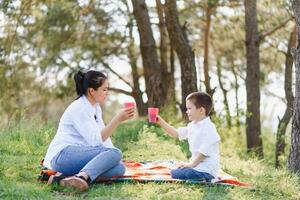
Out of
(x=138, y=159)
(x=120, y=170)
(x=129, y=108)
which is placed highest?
(x=129, y=108)

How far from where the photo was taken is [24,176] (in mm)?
5551

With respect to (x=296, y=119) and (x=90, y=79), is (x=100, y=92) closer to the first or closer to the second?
(x=90, y=79)

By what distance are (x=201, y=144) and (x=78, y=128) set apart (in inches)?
42.6

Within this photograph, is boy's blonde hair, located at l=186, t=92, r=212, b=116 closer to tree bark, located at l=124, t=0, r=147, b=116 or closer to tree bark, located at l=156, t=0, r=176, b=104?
tree bark, located at l=156, t=0, r=176, b=104

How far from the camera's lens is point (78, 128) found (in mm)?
5277

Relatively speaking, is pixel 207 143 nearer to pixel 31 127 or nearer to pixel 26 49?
pixel 31 127

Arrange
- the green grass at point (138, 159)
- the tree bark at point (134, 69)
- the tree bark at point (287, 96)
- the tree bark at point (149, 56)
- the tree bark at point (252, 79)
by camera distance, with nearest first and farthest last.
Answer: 1. the green grass at point (138, 159)
2. the tree bark at point (149, 56)
3. the tree bark at point (252, 79)
4. the tree bark at point (287, 96)
5. the tree bark at point (134, 69)

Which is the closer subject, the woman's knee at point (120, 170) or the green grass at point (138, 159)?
the green grass at point (138, 159)

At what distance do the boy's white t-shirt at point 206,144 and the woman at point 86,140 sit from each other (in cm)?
62

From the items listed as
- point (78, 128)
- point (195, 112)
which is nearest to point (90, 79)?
point (78, 128)

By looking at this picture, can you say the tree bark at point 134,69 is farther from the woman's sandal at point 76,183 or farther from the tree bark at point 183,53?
the woman's sandal at point 76,183

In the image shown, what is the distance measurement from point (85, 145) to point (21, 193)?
2.89 feet

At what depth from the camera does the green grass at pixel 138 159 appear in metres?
4.88

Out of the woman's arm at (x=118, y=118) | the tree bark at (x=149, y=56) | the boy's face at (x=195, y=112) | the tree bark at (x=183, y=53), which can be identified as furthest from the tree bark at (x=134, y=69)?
the woman's arm at (x=118, y=118)
